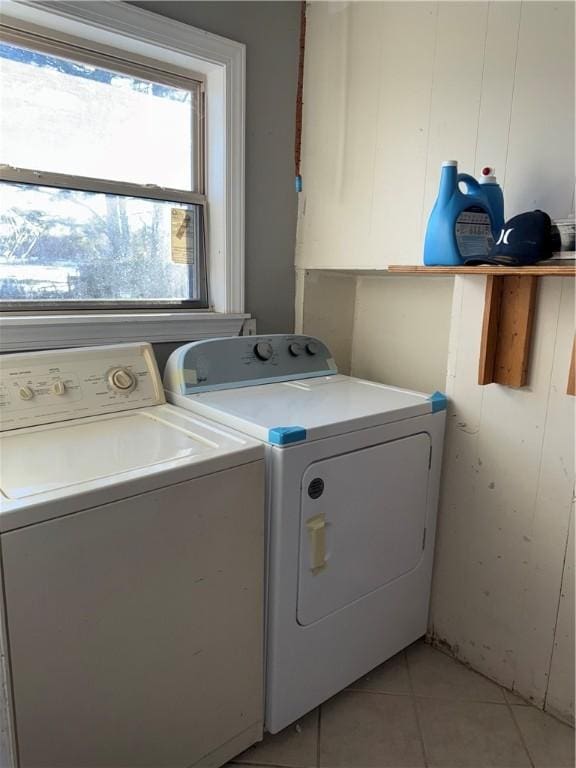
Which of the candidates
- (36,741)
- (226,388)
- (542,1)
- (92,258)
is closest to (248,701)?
(36,741)

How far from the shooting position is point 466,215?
1476 mm

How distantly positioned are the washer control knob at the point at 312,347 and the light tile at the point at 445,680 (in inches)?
44.6

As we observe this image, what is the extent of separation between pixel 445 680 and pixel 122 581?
3.99 feet

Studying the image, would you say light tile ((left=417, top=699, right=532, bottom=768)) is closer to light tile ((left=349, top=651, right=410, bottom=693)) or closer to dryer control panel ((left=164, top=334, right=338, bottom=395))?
light tile ((left=349, top=651, right=410, bottom=693))

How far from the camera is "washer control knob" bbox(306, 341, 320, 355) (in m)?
2.08

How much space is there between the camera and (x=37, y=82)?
5.49 feet

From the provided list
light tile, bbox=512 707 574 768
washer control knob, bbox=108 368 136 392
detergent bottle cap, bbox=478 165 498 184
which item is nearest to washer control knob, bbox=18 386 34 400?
washer control knob, bbox=108 368 136 392

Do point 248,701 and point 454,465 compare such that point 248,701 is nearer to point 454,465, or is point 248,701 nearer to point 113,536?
point 113,536

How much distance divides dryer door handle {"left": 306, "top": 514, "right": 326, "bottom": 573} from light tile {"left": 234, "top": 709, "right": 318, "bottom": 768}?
506 mm

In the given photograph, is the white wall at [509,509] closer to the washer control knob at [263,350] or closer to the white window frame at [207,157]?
the washer control knob at [263,350]

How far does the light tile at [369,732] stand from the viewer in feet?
4.76

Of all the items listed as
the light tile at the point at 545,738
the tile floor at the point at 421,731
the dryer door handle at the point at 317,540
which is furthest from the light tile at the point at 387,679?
the dryer door handle at the point at 317,540

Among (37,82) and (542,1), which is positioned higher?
(542,1)

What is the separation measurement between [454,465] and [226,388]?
81 cm
